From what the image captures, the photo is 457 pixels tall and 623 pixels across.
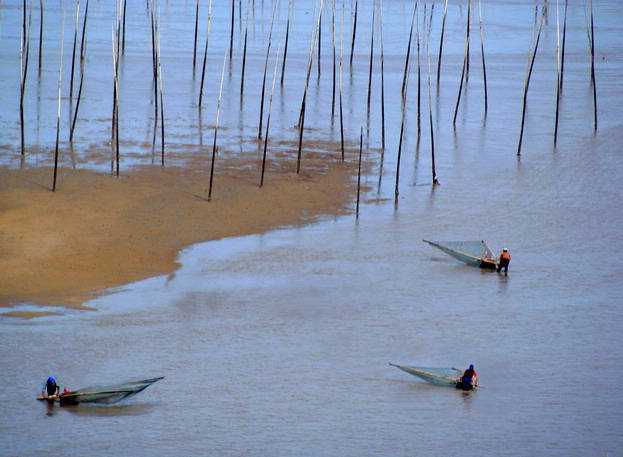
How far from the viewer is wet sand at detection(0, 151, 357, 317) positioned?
55.9ft

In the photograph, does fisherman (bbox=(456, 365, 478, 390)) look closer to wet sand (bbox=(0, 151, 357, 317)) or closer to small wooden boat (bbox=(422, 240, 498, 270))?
small wooden boat (bbox=(422, 240, 498, 270))

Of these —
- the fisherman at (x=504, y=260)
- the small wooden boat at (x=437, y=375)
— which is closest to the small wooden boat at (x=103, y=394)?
the small wooden boat at (x=437, y=375)

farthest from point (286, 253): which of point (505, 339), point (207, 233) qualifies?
point (505, 339)

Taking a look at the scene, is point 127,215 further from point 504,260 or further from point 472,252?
point 504,260

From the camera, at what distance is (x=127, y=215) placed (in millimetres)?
20000

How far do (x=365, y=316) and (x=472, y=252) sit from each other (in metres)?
3.64

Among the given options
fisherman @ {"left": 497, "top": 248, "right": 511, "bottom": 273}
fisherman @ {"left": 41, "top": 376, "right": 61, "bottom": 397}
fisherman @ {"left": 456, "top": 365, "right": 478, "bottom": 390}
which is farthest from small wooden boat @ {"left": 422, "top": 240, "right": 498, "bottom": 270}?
fisherman @ {"left": 41, "top": 376, "right": 61, "bottom": 397}

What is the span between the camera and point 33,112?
1137 inches

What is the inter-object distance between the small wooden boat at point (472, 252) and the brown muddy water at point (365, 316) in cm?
24

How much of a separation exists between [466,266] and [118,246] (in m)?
6.42

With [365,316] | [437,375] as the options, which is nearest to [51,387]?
[437,375]

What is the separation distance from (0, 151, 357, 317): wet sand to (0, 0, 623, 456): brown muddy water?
0.58 metres

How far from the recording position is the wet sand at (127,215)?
55.9 ft

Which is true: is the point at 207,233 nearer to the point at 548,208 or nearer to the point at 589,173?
the point at 548,208
